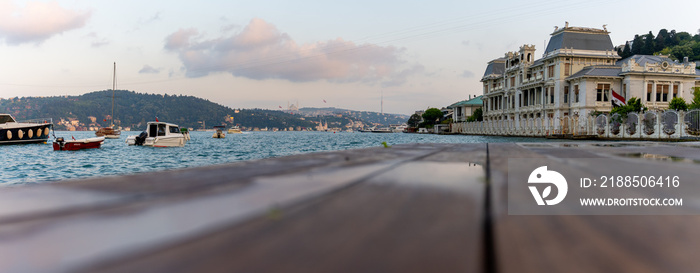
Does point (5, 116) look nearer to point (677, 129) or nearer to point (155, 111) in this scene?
point (677, 129)

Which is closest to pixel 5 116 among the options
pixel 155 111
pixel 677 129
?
pixel 677 129

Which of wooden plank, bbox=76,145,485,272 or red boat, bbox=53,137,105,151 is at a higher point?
wooden plank, bbox=76,145,485,272

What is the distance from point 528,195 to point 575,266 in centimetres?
131

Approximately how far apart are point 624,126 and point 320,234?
151 ft

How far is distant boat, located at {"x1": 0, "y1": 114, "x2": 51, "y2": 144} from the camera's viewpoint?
45938 mm

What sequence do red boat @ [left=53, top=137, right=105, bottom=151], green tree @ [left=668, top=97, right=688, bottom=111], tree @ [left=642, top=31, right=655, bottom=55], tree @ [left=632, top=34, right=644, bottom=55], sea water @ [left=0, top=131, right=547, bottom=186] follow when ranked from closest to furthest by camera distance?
sea water @ [left=0, top=131, right=547, bottom=186] → red boat @ [left=53, top=137, right=105, bottom=151] → green tree @ [left=668, top=97, right=688, bottom=111] → tree @ [left=642, top=31, right=655, bottom=55] → tree @ [left=632, top=34, right=644, bottom=55]

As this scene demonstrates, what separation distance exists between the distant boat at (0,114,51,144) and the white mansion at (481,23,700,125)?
64500 millimetres

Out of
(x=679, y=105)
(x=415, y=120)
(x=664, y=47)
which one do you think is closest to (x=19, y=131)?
(x=679, y=105)

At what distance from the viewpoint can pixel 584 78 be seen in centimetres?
5322

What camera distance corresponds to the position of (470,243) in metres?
1.30

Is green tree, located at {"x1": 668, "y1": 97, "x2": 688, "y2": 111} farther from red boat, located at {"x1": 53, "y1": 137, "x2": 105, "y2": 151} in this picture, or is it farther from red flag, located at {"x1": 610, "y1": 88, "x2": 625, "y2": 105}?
red boat, located at {"x1": 53, "y1": 137, "x2": 105, "y2": 151}

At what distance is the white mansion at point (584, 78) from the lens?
50.7 m

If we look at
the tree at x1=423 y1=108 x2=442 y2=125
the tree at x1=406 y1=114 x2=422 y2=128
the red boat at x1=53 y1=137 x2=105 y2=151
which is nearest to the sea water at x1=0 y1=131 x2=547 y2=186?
the red boat at x1=53 y1=137 x2=105 y2=151

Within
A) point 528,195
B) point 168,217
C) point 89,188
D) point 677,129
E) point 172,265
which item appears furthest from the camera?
point 677,129
